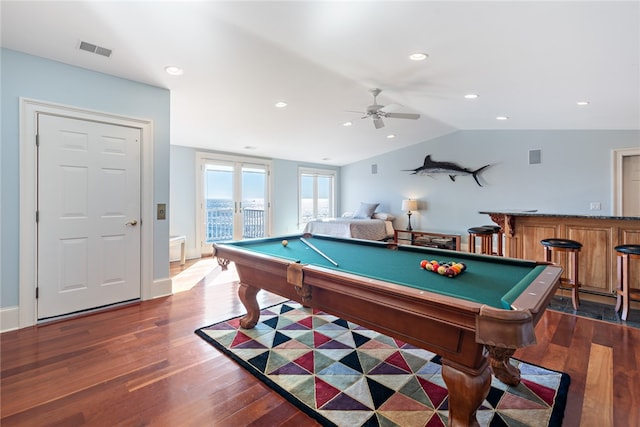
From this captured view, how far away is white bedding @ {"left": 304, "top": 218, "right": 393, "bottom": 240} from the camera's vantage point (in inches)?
245

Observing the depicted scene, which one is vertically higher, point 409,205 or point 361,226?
point 409,205

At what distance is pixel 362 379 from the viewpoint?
6.35 feet

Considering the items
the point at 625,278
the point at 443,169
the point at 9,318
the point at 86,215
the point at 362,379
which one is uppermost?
the point at 443,169

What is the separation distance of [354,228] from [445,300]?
4.98 m

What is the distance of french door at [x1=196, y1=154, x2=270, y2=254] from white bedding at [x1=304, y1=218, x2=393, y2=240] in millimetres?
1335

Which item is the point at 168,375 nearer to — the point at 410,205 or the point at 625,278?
the point at 625,278

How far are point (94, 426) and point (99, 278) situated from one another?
6.55ft

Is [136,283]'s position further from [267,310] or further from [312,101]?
[312,101]

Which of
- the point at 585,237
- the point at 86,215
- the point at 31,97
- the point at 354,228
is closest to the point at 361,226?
the point at 354,228

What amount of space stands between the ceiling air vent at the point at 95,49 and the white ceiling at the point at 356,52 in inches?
1.8

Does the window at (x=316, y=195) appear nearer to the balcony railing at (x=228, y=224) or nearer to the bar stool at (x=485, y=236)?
the balcony railing at (x=228, y=224)

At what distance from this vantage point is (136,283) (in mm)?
3342

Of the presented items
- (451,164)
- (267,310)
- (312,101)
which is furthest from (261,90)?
(451,164)

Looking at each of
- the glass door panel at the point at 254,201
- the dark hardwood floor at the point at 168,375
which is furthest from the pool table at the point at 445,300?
the glass door panel at the point at 254,201
